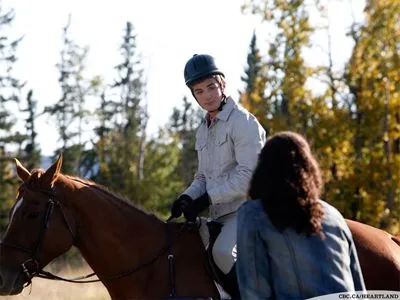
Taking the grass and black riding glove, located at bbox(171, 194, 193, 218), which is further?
the grass

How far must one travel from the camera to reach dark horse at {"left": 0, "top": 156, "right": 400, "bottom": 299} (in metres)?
5.82

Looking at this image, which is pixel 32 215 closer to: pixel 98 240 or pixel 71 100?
pixel 98 240

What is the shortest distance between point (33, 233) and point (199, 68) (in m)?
1.82

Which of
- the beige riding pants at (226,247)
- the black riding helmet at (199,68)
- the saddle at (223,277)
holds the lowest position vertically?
the saddle at (223,277)

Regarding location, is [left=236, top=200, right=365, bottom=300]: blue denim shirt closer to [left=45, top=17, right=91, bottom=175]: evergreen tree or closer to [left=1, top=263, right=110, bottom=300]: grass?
[left=1, top=263, right=110, bottom=300]: grass

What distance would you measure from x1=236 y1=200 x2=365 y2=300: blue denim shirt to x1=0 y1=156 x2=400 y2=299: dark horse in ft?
6.93

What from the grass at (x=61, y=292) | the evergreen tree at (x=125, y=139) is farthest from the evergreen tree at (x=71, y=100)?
the grass at (x=61, y=292)

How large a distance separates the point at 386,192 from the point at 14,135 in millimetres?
26813

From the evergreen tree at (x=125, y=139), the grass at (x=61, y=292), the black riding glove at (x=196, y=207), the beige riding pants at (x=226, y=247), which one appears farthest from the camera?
the evergreen tree at (x=125, y=139)

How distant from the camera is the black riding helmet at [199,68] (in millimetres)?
6184

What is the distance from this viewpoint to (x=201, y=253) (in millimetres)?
6059

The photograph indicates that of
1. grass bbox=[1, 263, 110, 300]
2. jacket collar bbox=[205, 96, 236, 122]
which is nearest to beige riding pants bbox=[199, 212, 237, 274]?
jacket collar bbox=[205, 96, 236, 122]

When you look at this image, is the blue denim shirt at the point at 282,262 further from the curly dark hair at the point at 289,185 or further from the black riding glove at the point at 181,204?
the black riding glove at the point at 181,204

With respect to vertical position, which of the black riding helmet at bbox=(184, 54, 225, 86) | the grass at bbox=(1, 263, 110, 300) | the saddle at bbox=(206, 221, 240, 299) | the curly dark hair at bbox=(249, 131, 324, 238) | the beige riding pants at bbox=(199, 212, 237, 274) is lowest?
the grass at bbox=(1, 263, 110, 300)
